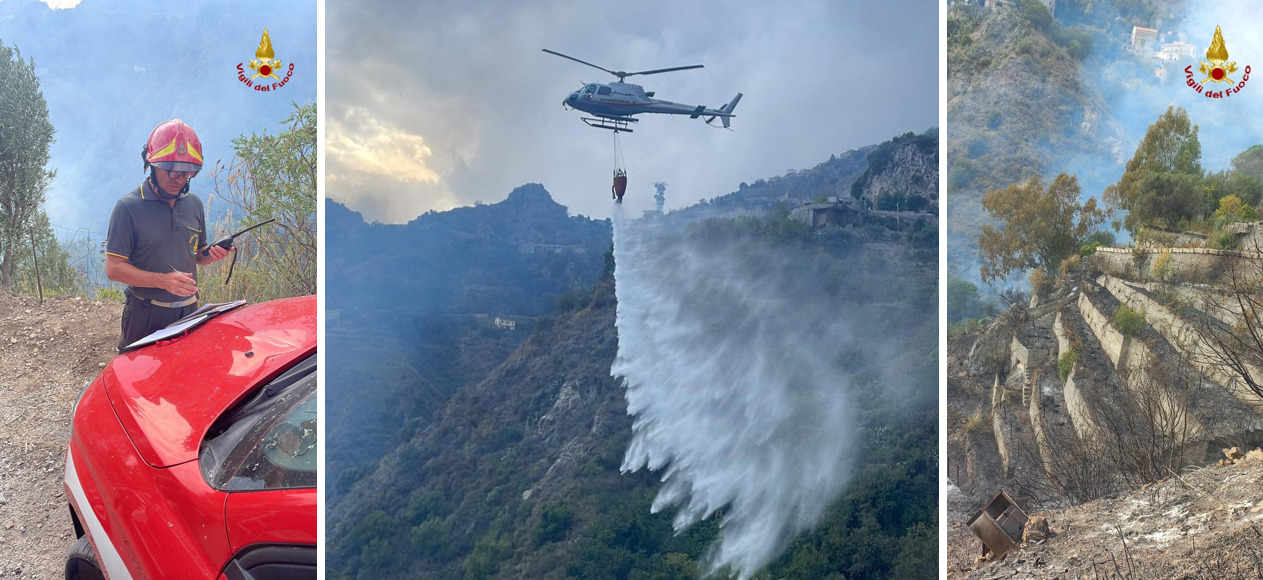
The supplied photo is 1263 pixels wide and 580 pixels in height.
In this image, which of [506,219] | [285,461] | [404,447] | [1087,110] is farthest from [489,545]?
[1087,110]

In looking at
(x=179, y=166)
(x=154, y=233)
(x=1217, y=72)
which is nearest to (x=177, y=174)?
(x=179, y=166)

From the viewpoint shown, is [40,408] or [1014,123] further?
[40,408]

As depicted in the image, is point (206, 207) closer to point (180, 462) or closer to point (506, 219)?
point (506, 219)

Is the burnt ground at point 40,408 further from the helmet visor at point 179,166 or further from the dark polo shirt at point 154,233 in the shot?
the helmet visor at point 179,166

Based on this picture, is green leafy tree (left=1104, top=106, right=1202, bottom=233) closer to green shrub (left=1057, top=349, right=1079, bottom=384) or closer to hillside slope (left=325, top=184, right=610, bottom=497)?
green shrub (left=1057, top=349, right=1079, bottom=384)

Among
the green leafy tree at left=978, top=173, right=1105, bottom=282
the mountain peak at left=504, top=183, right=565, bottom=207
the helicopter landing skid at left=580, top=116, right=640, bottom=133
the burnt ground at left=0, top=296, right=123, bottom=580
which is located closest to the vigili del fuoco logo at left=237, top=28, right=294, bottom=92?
the burnt ground at left=0, top=296, right=123, bottom=580

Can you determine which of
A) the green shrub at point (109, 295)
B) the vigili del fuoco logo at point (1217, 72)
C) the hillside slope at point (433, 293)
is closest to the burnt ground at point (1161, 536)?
the vigili del fuoco logo at point (1217, 72)

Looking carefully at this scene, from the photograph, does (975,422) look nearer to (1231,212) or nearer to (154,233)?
(1231,212)
